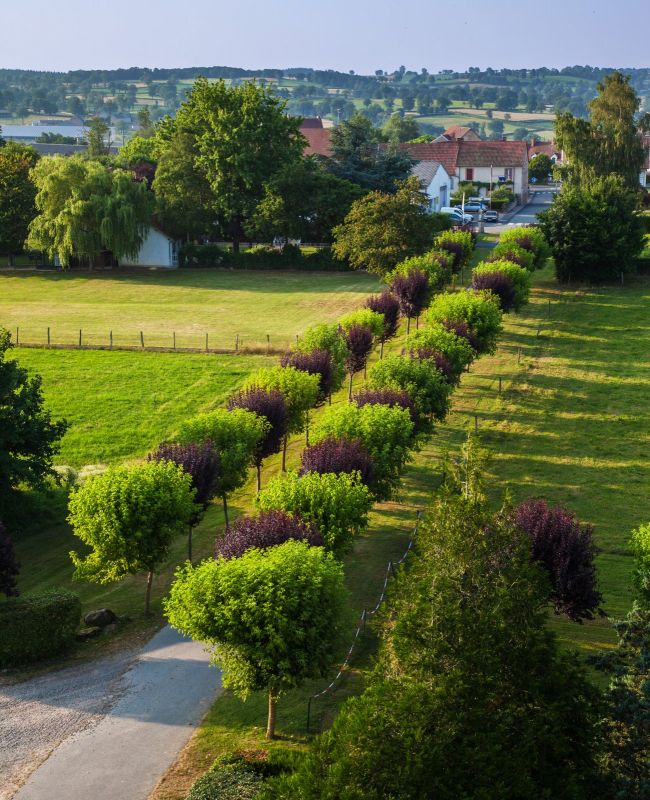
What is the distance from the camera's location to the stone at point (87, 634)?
26.1 metres

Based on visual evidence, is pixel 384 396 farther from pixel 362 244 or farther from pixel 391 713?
pixel 362 244

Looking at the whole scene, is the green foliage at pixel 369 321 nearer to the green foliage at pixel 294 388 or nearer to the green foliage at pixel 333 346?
the green foliage at pixel 333 346

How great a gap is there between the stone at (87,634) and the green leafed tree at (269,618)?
18.0 ft

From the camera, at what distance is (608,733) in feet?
57.2

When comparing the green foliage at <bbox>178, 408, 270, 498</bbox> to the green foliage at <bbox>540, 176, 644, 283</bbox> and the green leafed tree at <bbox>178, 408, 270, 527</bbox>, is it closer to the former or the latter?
the green leafed tree at <bbox>178, 408, 270, 527</bbox>

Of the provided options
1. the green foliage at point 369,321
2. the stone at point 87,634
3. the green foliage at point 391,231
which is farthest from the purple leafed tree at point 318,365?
the green foliage at point 391,231

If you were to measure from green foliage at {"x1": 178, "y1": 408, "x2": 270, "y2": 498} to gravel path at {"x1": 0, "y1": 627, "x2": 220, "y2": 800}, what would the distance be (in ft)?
21.6

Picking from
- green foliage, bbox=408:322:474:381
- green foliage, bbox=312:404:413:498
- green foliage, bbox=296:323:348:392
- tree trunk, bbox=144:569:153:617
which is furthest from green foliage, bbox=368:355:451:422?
tree trunk, bbox=144:569:153:617

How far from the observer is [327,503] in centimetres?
2620

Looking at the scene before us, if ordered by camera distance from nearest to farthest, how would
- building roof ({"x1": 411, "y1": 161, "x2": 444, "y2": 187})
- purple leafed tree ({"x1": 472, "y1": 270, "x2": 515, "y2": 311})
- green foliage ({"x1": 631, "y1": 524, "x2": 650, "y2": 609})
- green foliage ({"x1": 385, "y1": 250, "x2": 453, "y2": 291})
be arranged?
green foliage ({"x1": 631, "y1": 524, "x2": 650, "y2": 609}) → purple leafed tree ({"x1": 472, "y1": 270, "x2": 515, "y2": 311}) → green foliage ({"x1": 385, "y1": 250, "x2": 453, "y2": 291}) → building roof ({"x1": 411, "y1": 161, "x2": 444, "y2": 187})

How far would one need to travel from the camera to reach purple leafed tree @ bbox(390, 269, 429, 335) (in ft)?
181

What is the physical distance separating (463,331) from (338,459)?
59.7 ft

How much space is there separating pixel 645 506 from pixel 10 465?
69.0 ft

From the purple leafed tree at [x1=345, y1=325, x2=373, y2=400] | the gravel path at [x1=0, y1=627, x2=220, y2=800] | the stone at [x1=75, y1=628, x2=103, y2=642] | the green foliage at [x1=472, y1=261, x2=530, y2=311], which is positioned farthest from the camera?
the green foliage at [x1=472, y1=261, x2=530, y2=311]
